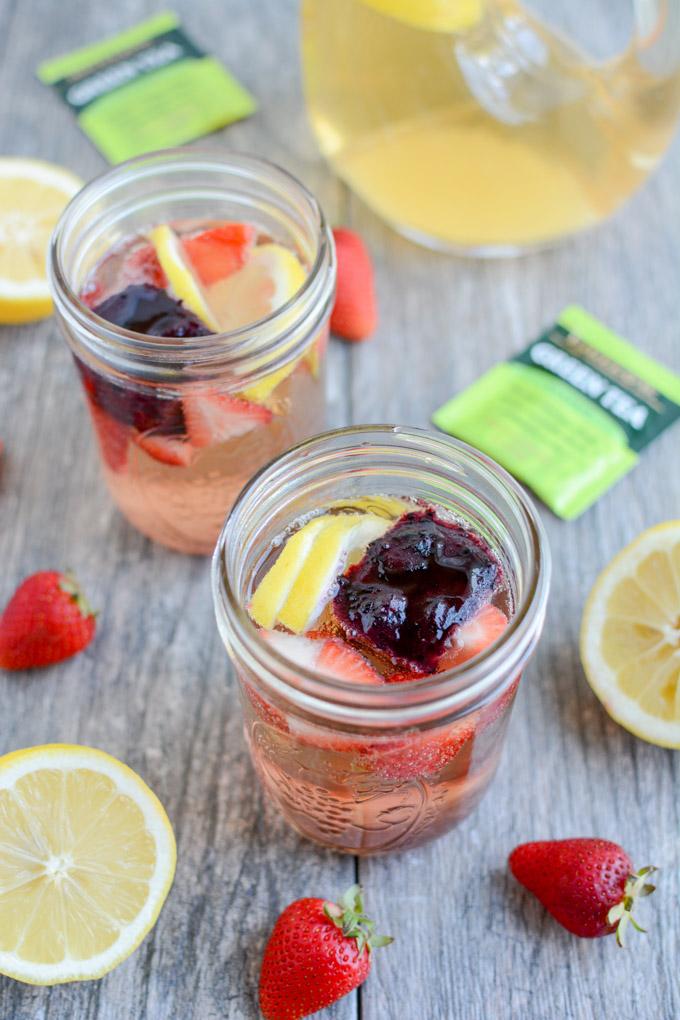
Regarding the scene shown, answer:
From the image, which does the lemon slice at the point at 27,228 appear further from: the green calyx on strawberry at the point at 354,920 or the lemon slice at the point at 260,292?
the green calyx on strawberry at the point at 354,920

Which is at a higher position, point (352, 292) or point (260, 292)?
point (260, 292)

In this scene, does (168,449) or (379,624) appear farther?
(168,449)

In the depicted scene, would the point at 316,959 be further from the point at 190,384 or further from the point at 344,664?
the point at 190,384

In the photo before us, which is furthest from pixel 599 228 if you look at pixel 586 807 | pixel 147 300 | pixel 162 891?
pixel 162 891

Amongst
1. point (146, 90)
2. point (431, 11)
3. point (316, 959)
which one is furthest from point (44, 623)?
point (146, 90)

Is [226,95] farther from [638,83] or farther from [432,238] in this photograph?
[638,83]

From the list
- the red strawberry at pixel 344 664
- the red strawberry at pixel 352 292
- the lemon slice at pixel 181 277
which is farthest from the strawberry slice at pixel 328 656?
the red strawberry at pixel 352 292

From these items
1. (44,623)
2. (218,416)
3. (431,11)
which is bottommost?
(44,623)
